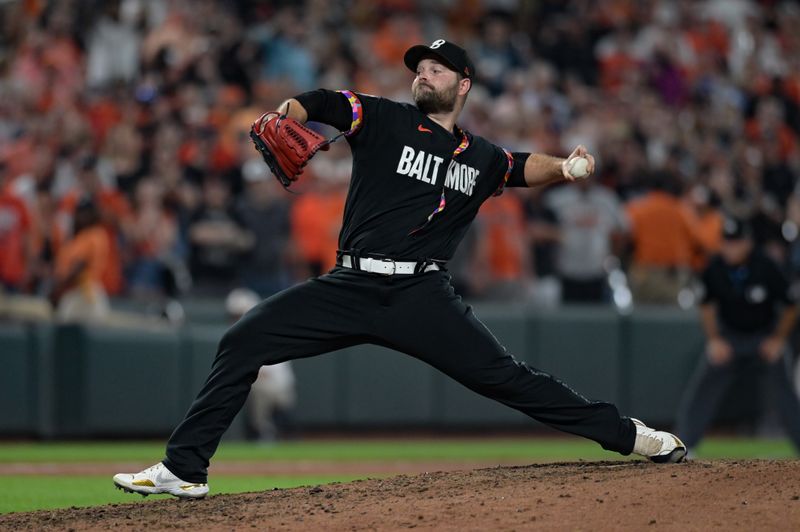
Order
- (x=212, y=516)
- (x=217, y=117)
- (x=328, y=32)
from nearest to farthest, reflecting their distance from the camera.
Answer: (x=212, y=516)
(x=217, y=117)
(x=328, y=32)

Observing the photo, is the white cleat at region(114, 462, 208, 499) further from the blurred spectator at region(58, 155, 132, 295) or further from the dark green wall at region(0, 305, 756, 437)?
the blurred spectator at region(58, 155, 132, 295)

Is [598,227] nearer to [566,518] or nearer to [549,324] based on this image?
[549,324]

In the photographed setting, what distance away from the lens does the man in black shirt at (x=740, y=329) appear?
33.6 ft

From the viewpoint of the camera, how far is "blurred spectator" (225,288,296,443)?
39.7ft

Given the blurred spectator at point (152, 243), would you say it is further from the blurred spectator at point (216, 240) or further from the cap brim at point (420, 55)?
the cap brim at point (420, 55)

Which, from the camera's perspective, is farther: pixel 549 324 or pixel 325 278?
pixel 549 324

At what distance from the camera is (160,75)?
1421cm

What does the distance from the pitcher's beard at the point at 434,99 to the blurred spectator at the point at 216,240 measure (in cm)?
649

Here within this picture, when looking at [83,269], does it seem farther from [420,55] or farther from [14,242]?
[420,55]

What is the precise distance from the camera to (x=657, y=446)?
255 inches

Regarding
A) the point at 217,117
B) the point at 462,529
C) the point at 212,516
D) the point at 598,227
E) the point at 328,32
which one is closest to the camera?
the point at 462,529

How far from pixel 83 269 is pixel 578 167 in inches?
273

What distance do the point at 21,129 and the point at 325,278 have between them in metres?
8.53

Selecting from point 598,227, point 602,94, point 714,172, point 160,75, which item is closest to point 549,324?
point 598,227
